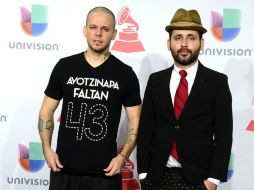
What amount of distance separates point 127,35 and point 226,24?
615 mm

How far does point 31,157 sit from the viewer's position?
9.00ft

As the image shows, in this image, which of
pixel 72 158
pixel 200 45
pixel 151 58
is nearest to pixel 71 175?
pixel 72 158

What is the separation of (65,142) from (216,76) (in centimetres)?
74

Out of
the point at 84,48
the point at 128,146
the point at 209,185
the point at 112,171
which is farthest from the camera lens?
the point at 84,48

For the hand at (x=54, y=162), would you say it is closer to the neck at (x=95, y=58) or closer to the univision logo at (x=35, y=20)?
the neck at (x=95, y=58)

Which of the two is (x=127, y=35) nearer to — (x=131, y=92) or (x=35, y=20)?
(x=35, y=20)

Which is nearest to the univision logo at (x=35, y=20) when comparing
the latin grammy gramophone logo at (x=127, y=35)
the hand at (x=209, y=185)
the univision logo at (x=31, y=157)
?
the latin grammy gramophone logo at (x=127, y=35)

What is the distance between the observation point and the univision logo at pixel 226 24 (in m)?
2.55

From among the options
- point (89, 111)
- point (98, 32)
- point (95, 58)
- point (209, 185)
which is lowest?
point (209, 185)

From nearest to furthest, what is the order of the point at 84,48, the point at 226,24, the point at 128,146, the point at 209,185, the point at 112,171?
the point at 209,185
the point at 112,171
the point at 128,146
the point at 226,24
the point at 84,48

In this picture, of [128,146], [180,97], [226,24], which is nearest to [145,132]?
[128,146]

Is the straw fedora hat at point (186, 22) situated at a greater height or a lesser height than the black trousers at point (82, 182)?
greater

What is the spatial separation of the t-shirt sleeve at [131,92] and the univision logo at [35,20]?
3.11ft

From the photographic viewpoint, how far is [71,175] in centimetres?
190
